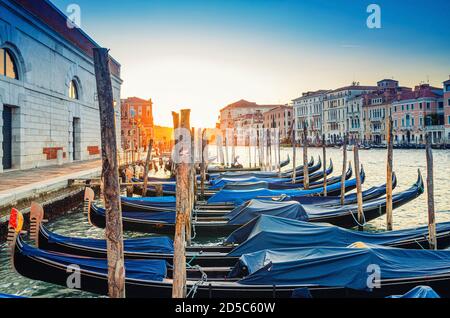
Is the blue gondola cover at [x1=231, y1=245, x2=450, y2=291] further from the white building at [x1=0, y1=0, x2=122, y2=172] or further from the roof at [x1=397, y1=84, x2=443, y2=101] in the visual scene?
the roof at [x1=397, y1=84, x2=443, y2=101]

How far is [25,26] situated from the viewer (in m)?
13.0

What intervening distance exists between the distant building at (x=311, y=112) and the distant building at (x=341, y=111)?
1264 mm

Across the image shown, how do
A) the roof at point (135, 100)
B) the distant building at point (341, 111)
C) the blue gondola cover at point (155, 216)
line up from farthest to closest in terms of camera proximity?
the roof at point (135, 100)
the distant building at point (341, 111)
the blue gondola cover at point (155, 216)

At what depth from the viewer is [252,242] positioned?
16.9 ft

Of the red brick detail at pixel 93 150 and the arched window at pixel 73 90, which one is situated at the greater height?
the arched window at pixel 73 90

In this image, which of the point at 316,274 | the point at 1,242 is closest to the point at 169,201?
the point at 1,242

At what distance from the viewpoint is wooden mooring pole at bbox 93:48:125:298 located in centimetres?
309

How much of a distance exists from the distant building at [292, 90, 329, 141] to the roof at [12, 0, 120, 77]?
146 ft

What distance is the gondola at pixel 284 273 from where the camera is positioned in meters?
3.96

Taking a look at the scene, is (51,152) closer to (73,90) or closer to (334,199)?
(73,90)

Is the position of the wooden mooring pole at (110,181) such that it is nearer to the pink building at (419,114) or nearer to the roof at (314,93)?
the pink building at (419,114)

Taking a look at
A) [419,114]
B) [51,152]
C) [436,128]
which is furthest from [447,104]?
[51,152]

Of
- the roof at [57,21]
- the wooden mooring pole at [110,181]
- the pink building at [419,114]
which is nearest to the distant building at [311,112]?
the pink building at [419,114]

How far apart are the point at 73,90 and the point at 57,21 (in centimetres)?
363
